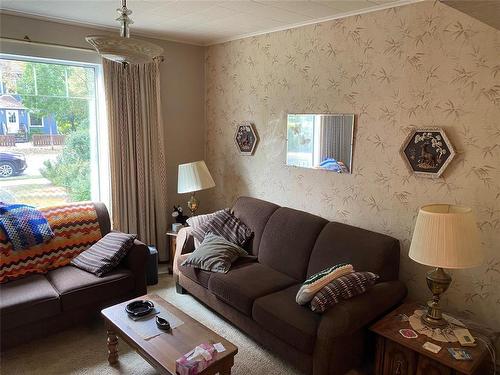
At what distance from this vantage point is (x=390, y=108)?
272 centimetres

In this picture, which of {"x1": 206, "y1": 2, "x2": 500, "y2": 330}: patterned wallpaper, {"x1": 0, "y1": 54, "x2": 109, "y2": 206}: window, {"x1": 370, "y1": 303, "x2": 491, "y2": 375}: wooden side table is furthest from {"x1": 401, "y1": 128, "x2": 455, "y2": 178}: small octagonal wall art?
{"x1": 0, "y1": 54, "x2": 109, "y2": 206}: window

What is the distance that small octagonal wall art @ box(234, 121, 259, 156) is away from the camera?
3815mm

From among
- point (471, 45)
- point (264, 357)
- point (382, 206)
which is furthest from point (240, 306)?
point (471, 45)

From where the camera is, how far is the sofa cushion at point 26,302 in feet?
7.75

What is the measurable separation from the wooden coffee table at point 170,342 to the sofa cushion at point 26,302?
494 mm

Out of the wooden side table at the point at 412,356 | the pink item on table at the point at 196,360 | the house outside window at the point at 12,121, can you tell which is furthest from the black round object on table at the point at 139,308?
the house outside window at the point at 12,121

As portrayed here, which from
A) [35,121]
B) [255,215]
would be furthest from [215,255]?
[35,121]

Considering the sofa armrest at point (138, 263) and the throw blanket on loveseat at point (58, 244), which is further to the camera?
the sofa armrest at point (138, 263)

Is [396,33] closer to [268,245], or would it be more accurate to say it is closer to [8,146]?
[268,245]

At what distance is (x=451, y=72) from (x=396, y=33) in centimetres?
50

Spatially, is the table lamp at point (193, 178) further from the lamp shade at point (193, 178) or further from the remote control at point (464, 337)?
the remote control at point (464, 337)

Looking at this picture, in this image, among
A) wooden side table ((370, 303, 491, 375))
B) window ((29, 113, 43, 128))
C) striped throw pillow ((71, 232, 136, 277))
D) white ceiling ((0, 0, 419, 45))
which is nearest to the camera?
wooden side table ((370, 303, 491, 375))

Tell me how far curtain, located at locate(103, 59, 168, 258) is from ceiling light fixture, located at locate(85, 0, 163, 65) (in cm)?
188

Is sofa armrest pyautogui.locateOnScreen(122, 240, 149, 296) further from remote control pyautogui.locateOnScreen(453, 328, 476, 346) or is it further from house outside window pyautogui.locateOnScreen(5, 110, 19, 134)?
remote control pyautogui.locateOnScreen(453, 328, 476, 346)
